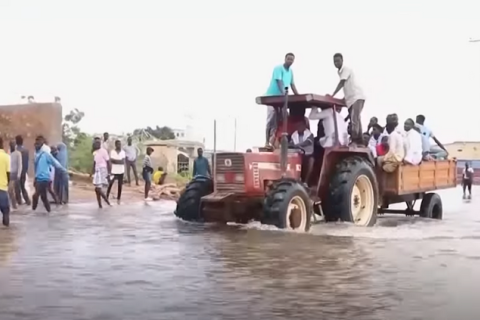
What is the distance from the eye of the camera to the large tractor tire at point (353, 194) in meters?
13.9

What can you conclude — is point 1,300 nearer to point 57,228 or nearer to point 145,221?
point 57,228

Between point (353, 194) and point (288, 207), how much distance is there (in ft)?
7.60

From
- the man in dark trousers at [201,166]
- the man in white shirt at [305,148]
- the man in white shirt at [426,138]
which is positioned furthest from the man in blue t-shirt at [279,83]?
the man in dark trousers at [201,166]

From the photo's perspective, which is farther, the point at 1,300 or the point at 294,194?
the point at 294,194

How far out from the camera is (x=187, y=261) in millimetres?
Result: 9461

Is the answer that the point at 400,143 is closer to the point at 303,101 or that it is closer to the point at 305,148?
the point at 305,148

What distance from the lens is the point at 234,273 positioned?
856cm

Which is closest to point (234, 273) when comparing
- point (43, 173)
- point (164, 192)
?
point (43, 173)

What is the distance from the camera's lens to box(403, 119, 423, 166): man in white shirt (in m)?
16.0

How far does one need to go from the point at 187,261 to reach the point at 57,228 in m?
4.84

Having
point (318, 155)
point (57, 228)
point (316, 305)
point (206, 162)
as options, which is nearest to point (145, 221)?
point (57, 228)

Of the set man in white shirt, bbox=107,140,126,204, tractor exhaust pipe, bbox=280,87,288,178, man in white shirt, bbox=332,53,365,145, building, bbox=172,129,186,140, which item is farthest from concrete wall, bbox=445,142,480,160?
tractor exhaust pipe, bbox=280,87,288,178

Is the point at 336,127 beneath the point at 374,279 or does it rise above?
above

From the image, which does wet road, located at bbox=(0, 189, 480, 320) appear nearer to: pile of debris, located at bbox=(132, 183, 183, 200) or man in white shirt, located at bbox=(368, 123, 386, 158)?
man in white shirt, located at bbox=(368, 123, 386, 158)
